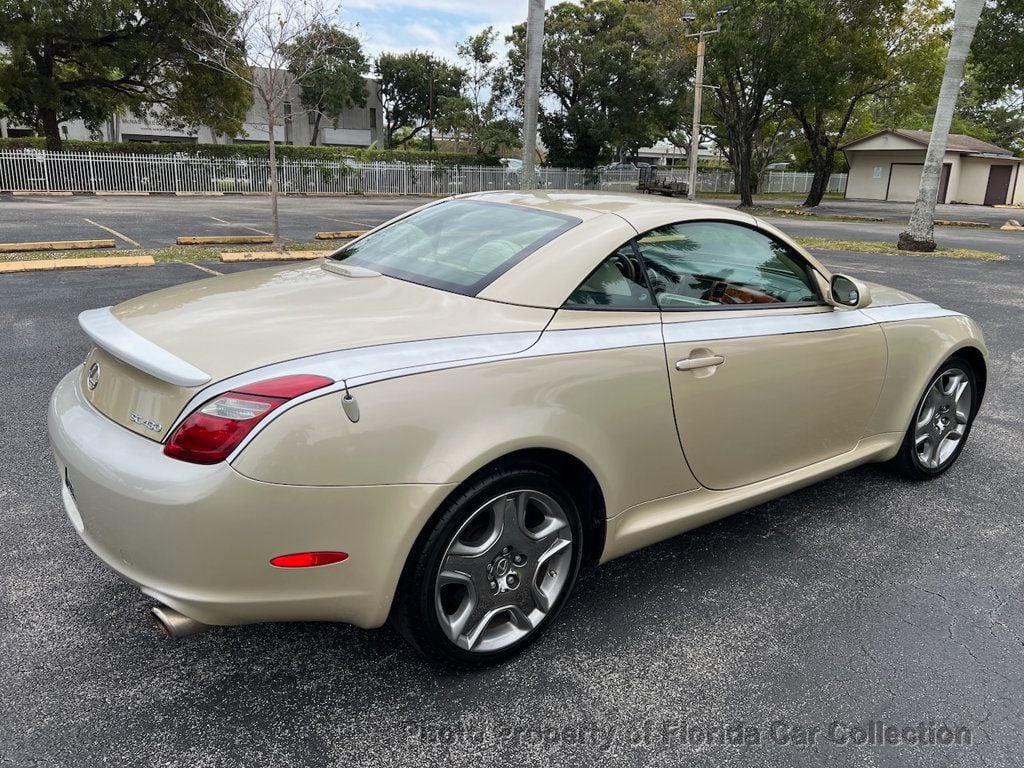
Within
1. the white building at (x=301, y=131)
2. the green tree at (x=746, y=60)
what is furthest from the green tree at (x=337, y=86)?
the green tree at (x=746, y=60)

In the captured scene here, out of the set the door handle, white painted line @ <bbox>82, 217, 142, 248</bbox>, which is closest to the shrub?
white painted line @ <bbox>82, 217, 142, 248</bbox>

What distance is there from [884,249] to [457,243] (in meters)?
16.6

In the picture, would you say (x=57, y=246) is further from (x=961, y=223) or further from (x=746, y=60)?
(x=961, y=223)

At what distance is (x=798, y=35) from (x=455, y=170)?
15.4 meters

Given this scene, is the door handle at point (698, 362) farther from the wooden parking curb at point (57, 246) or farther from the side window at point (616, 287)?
the wooden parking curb at point (57, 246)

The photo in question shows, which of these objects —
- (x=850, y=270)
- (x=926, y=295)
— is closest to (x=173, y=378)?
(x=926, y=295)

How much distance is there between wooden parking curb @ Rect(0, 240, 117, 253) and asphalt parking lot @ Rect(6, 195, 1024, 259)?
542 millimetres

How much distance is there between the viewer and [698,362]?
2904 mm

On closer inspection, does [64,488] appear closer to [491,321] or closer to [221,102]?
[491,321]

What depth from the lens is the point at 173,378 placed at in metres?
2.13

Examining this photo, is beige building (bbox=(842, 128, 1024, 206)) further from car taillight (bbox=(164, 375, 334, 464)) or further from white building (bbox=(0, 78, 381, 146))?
car taillight (bbox=(164, 375, 334, 464))

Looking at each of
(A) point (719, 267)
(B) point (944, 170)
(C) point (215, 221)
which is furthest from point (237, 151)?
(B) point (944, 170)

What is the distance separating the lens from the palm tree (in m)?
14.1

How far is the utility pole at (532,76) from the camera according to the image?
1380cm
